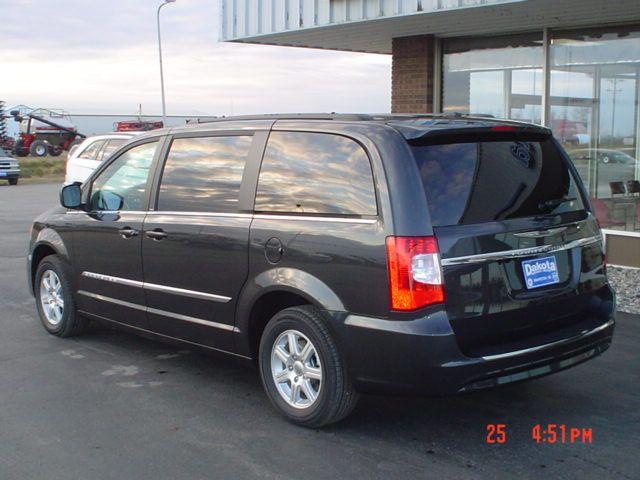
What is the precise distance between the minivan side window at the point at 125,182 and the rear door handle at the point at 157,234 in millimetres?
259

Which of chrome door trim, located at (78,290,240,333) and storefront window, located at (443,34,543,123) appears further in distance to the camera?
storefront window, located at (443,34,543,123)

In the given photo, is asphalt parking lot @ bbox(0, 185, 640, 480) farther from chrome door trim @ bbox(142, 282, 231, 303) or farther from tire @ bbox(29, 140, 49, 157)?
tire @ bbox(29, 140, 49, 157)

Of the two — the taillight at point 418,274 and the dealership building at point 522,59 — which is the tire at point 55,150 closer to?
the dealership building at point 522,59

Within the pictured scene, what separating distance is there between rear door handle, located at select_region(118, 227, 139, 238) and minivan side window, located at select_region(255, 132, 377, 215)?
1248mm

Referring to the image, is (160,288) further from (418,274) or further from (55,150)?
(55,150)

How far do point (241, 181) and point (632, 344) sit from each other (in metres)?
3.62

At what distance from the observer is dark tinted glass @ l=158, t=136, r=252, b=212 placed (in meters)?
5.27

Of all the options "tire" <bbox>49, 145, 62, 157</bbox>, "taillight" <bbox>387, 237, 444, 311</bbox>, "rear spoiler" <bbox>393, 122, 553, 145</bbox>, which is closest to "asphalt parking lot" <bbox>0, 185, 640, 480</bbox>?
"taillight" <bbox>387, 237, 444, 311</bbox>

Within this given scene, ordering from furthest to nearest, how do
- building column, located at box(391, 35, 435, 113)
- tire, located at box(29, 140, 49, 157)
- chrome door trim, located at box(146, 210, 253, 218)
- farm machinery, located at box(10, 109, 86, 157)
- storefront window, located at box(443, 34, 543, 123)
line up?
farm machinery, located at box(10, 109, 86, 157), tire, located at box(29, 140, 49, 157), building column, located at box(391, 35, 435, 113), storefront window, located at box(443, 34, 543, 123), chrome door trim, located at box(146, 210, 253, 218)

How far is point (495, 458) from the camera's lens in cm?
432

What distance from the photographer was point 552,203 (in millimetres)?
4812

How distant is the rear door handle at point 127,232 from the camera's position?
5.86 m

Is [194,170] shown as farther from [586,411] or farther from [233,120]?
[586,411]

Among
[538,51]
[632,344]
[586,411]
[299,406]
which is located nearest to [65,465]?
[299,406]
